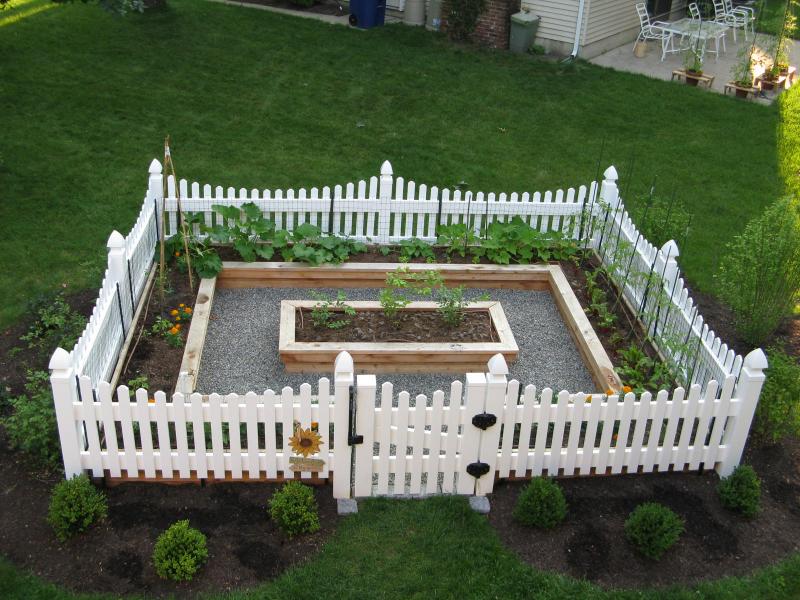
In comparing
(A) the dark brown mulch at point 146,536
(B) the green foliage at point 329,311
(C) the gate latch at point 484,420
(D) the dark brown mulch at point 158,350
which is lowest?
(A) the dark brown mulch at point 146,536

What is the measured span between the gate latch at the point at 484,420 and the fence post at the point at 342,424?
2.94ft

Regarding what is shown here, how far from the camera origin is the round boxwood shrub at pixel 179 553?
563 cm

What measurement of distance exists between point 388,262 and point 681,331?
3398 millimetres

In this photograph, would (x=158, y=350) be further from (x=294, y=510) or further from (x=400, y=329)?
(x=294, y=510)

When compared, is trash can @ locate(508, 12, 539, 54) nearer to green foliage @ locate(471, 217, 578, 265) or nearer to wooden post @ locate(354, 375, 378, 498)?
green foliage @ locate(471, 217, 578, 265)

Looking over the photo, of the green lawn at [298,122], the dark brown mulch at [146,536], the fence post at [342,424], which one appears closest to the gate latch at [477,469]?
the fence post at [342,424]

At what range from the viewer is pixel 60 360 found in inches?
230

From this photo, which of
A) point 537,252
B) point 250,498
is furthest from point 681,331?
point 250,498

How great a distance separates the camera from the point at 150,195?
361 inches

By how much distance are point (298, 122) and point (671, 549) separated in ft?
32.4

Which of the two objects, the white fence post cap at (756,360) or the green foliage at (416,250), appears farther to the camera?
the green foliage at (416,250)

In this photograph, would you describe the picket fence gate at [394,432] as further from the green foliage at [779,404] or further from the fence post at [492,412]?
the green foliage at [779,404]

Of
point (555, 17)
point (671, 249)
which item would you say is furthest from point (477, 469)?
point (555, 17)

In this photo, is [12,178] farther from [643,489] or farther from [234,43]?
[643,489]
